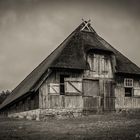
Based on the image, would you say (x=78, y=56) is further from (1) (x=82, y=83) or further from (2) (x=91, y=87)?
(2) (x=91, y=87)

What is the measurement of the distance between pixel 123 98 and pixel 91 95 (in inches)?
133

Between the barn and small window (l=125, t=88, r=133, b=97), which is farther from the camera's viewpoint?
small window (l=125, t=88, r=133, b=97)

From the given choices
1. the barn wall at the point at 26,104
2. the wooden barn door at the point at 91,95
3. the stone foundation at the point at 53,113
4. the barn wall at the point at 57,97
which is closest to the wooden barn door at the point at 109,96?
the wooden barn door at the point at 91,95

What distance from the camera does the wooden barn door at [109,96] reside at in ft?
84.1

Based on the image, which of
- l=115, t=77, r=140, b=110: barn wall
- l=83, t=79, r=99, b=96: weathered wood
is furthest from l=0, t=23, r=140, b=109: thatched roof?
l=83, t=79, r=99, b=96: weathered wood

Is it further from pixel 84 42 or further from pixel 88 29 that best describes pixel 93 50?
pixel 88 29

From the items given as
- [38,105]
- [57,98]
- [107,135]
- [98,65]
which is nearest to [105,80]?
[98,65]

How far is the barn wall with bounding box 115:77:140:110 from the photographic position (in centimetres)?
2631

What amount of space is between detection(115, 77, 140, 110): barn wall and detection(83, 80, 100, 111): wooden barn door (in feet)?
6.83

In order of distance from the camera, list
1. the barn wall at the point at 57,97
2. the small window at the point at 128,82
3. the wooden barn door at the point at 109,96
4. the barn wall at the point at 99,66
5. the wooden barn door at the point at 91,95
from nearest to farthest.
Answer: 1. the barn wall at the point at 57,97
2. the wooden barn door at the point at 91,95
3. the wooden barn door at the point at 109,96
4. the barn wall at the point at 99,66
5. the small window at the point at 128,82

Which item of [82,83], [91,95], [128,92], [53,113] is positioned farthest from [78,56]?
[128,92]

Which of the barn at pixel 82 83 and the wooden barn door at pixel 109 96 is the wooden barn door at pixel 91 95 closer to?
the barn at pixel 82 83

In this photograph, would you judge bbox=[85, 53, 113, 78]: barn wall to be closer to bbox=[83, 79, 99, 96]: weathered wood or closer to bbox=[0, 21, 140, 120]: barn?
bbox=[0, 21, 140, 120]: barn

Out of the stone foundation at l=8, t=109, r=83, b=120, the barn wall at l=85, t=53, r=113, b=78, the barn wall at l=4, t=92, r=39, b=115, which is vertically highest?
the barn wall at l=85, t=53, r=113, b=78
